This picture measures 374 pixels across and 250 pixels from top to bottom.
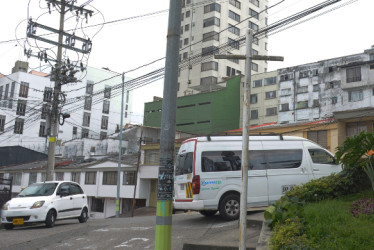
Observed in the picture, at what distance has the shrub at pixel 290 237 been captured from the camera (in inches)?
224

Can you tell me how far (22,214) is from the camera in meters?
13.1

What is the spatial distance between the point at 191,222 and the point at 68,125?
2517 inches

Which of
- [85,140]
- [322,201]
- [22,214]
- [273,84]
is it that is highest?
[273,84]

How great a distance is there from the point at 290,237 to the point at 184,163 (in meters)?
6.27

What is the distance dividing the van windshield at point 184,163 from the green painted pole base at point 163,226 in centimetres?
622

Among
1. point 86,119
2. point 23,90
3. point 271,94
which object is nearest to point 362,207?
point 271,94

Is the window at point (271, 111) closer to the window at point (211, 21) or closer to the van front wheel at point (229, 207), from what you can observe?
the window at point (211, 21)

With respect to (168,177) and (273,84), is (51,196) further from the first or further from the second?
(273,84)

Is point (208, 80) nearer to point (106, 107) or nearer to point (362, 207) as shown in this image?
point (106, 107)

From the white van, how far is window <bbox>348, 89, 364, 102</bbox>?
40.3 meters

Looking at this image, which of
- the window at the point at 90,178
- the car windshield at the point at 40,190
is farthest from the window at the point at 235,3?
the car windshield at the point at 40,190

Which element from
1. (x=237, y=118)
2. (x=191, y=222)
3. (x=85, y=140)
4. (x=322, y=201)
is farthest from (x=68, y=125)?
(x=322, y=201)

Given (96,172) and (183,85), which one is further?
(183,85)

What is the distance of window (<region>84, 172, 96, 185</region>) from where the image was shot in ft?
140
